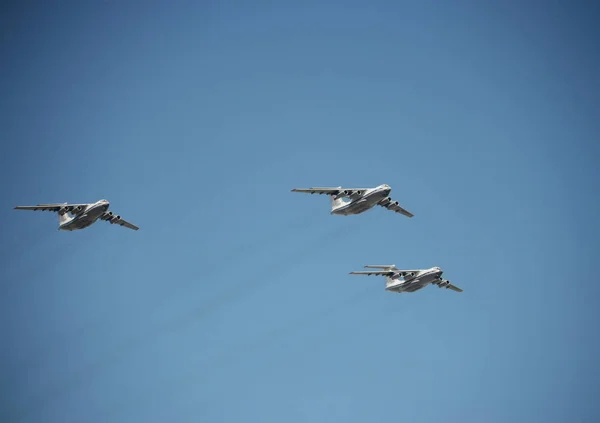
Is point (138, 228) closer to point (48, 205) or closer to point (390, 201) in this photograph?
point (48, 205)

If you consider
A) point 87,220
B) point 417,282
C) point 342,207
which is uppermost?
point 87,220

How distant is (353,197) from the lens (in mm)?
79688

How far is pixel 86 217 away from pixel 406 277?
96.5 feet

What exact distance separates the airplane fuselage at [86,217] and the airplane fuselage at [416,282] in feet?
89.6

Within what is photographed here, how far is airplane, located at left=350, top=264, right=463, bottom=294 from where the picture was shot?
83250 mm

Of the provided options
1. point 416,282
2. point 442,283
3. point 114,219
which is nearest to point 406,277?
point 416,282

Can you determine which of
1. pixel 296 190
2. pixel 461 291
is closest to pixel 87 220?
pixel 296 190

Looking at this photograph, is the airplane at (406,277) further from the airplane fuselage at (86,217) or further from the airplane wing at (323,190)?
the airplane fuselage at (86,217)

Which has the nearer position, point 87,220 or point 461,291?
point 87,220

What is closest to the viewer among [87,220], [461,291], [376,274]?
[87,220]

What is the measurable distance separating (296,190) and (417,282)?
47.5ft

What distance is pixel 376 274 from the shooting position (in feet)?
284

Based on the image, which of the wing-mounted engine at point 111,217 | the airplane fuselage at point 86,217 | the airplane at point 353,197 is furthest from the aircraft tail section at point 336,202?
the wing-mounted engine at point 111,217

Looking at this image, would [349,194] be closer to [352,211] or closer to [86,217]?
[352,211]
